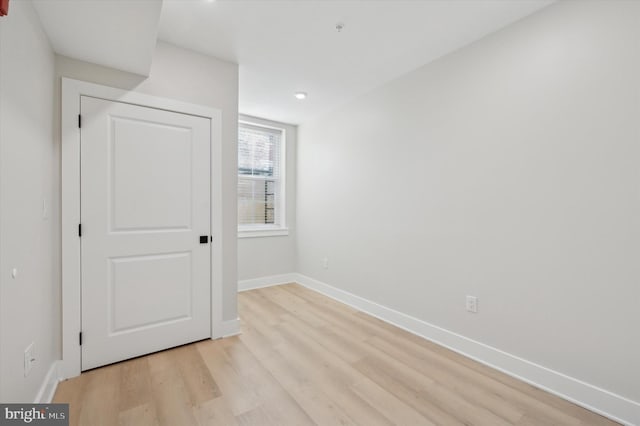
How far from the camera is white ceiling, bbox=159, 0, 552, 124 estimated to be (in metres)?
1.95

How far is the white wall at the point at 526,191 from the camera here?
5.44 ft

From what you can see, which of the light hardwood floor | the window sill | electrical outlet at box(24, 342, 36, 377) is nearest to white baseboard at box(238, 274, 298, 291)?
the window sill

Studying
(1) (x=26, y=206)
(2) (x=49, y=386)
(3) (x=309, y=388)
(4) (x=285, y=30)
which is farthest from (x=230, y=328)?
(4) (x=285, y=30)

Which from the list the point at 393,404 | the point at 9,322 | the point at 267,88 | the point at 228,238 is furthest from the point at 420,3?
the point at 9,322

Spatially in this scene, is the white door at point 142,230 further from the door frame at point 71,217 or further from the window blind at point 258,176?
the window blind at point 258,176

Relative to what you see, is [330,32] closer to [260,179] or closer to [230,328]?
[260,179]

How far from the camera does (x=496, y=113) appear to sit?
2.19 m

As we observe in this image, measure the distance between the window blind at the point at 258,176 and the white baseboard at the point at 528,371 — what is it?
2196 mm

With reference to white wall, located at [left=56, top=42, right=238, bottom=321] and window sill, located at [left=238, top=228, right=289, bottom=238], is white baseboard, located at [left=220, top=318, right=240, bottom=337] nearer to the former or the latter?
white wall, located at [left=56, top=42, right=238, bottom=321]

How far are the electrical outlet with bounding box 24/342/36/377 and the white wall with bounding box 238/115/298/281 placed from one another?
8.39 feet

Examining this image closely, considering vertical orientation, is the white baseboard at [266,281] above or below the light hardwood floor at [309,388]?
above

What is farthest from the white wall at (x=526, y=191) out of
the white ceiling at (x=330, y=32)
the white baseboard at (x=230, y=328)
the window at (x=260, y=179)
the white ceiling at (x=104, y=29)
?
the white ceiling at (x=104, y=29)

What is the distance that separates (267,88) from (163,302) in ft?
7.85

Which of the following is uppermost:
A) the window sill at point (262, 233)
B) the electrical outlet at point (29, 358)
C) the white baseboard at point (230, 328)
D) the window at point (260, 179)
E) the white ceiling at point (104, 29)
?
the white ceiling at point (104, 29)
